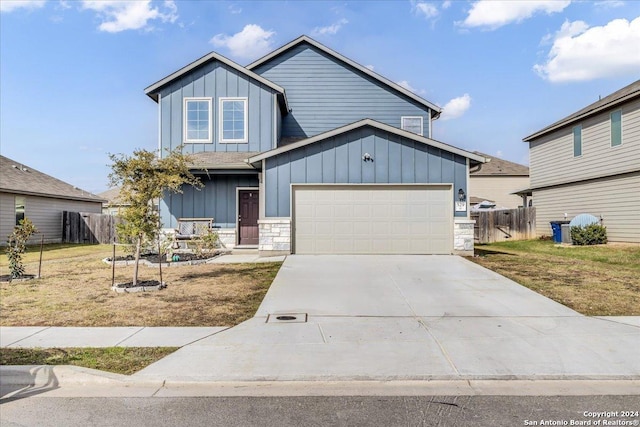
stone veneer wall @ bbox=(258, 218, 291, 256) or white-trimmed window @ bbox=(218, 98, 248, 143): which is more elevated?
white-trimmed window @ bbox=(218, 98, 248, 143)

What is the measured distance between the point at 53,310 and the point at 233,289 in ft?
10.4

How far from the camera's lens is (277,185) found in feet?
45.1

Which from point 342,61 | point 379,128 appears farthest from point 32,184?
point 379,128

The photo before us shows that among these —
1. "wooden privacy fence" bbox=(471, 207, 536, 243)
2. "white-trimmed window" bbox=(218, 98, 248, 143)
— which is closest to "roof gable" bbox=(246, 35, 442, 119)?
"white-trimmed window" bbox=(218, 98, 248, 143)

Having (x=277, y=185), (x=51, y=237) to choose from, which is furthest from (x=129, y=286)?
(x=51, y=237)

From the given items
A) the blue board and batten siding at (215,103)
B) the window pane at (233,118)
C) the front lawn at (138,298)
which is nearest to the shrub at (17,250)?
the front lawn at (138,298)

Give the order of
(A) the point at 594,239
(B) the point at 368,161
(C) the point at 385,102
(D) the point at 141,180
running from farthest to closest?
(C) the point at 385,102, (A) the point at 594,239, (B) the point at 368,161, (D) the point at 141,180

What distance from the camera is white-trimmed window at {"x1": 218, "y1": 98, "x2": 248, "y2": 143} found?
54.7ft

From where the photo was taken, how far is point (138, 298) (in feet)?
25.9

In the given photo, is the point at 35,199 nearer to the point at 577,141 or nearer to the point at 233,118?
the point at 233,118

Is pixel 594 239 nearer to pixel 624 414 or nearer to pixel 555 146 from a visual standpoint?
pixel 555 146

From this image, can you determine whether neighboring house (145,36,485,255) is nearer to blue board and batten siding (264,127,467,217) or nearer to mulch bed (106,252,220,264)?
blue board and batten siding (264,127,467,217)

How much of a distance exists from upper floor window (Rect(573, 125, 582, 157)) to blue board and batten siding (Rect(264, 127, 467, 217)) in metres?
10.3

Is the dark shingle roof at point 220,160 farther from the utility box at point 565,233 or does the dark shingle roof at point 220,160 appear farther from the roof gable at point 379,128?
the utility box at point 565,233
